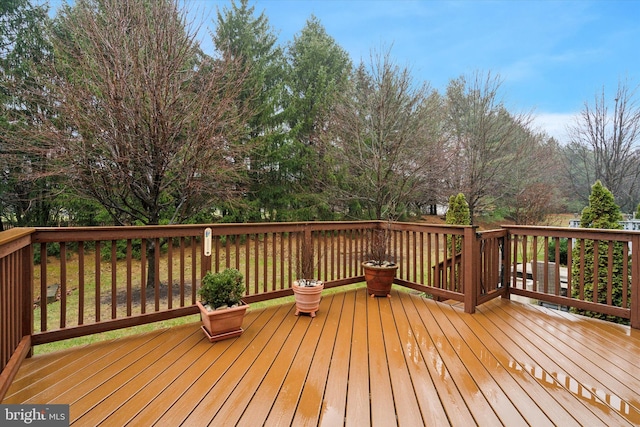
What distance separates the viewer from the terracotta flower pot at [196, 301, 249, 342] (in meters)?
2.42

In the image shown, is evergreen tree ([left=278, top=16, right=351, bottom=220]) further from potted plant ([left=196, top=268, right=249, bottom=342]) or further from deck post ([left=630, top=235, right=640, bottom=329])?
deck post ([left=630, top=235, right=640, bottom=329])

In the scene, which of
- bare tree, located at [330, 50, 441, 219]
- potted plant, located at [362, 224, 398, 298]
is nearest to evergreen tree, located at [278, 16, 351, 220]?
bare tree, located at [330, 50, 441, 219]

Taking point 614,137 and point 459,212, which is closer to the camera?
point 459,212

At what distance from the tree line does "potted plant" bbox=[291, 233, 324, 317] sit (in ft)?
9.46

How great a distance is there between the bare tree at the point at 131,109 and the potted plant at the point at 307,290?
2.87m

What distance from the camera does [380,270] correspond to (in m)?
3.58

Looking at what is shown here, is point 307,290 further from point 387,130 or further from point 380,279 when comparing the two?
point 387,130

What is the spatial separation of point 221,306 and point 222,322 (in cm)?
13

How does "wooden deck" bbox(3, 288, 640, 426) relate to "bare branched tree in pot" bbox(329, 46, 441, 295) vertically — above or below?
below

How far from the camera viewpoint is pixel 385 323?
2.84 meters

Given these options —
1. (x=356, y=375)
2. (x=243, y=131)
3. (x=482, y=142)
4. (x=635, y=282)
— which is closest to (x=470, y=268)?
(x=635, y=282)

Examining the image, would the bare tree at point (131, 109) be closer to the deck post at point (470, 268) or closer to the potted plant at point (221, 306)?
the potted plant at point (221, 306)

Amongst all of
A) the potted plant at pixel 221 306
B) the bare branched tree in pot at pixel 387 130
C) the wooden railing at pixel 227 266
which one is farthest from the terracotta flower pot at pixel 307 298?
the bare branched tree in pot at pixel 387 130

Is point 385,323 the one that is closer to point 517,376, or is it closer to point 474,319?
point 474,319
